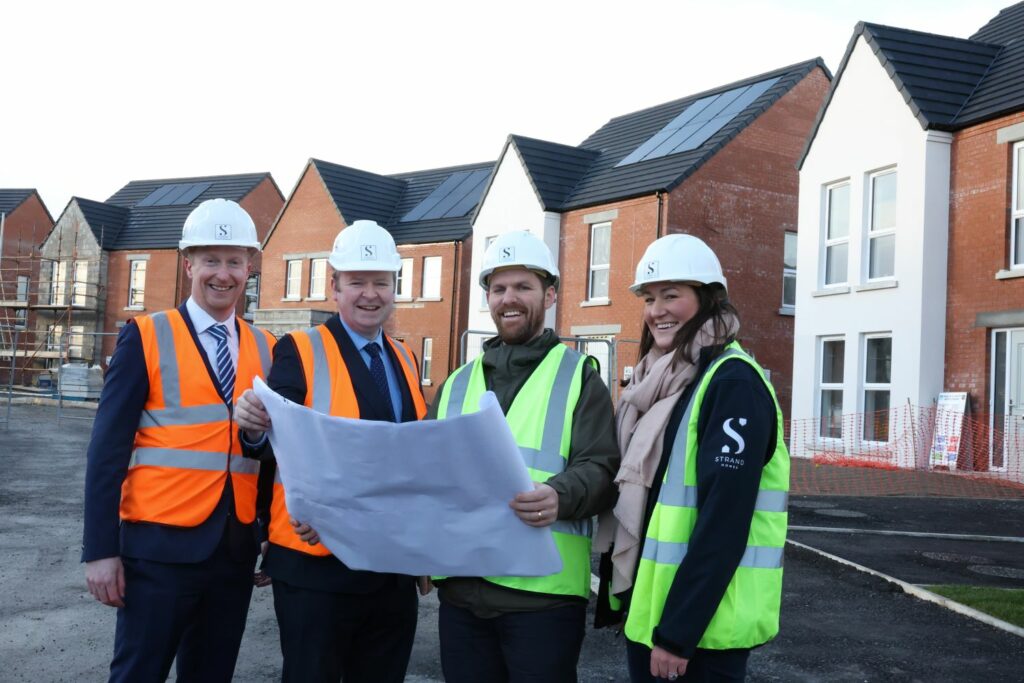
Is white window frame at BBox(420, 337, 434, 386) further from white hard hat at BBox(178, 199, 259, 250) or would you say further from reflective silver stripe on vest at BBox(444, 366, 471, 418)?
reflective silver stripe on vest at BBox(444, 366, 471, 418)

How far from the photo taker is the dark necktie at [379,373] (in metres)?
4.03

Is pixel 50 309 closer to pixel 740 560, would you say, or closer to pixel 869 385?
pixel 869 385

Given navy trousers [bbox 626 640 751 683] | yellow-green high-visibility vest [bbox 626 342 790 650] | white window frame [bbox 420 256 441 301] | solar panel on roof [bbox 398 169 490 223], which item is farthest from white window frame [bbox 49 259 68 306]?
navy trousers [bbox 626 640 751 683]

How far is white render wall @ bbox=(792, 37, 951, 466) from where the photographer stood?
17453 mm

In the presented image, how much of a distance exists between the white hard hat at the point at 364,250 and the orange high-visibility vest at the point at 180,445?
2.24ft

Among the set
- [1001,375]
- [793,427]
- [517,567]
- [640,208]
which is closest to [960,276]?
[1001,375]

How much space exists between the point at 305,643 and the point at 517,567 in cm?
98

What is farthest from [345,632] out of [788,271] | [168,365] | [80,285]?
[80,285]

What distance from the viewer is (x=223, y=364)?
13.6 feet

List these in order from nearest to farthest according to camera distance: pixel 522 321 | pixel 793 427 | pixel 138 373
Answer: pixel 522 321 → pixel 138 373 → pixel 793 427

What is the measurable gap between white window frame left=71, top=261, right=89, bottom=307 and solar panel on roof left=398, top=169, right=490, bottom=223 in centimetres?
1786

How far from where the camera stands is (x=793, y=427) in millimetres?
20391

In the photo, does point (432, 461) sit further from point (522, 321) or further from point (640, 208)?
point (640, 208)

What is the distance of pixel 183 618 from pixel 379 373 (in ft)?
4.01
